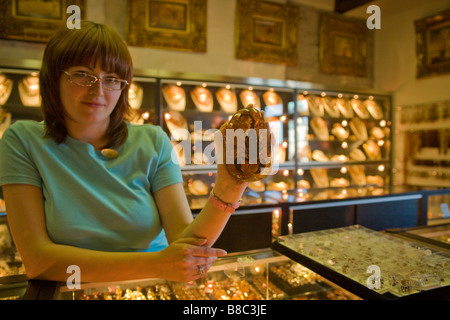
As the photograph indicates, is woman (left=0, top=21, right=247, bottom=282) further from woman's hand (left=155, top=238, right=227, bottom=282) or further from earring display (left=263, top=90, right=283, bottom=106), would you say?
earring display (left=263, top=90, right=283, bottom=106)

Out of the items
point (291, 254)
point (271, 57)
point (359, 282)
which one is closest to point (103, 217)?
point (291, 254)

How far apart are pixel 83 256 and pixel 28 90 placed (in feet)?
8.36

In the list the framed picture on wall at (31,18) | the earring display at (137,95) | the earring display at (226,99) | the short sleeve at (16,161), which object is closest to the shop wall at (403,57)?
the earring display at (226,99)

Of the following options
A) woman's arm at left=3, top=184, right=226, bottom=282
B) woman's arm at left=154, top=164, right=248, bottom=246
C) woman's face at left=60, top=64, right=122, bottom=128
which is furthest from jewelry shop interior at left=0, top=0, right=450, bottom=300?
woman's face at left=60, top=64, right=122, bottom=128

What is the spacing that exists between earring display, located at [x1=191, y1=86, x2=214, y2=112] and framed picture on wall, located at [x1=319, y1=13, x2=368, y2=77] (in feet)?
6.84

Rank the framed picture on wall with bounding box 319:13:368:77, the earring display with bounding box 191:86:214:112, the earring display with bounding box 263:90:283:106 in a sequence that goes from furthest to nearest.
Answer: the framed picture on wall with bounding box 319:13:368:77 < the earring display with bounding box 263:90:283:106 < the earring display with bounding box 191:86:214:112

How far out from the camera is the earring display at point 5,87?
2.71m

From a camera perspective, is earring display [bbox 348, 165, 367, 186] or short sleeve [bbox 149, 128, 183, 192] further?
earring display [bbox 348, 165, 367, 186]

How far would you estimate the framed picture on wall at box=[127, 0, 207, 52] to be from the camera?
3.49 meters

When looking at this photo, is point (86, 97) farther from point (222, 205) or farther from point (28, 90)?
point (28, 90)

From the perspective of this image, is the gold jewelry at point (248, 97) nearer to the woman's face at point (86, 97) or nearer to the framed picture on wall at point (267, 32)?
the framed picture on wall at point (267, 32)

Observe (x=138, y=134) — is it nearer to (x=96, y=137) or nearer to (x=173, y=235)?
(x=96, y=137)

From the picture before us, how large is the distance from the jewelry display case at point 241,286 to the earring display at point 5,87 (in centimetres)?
252

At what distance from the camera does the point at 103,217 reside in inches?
39.4
